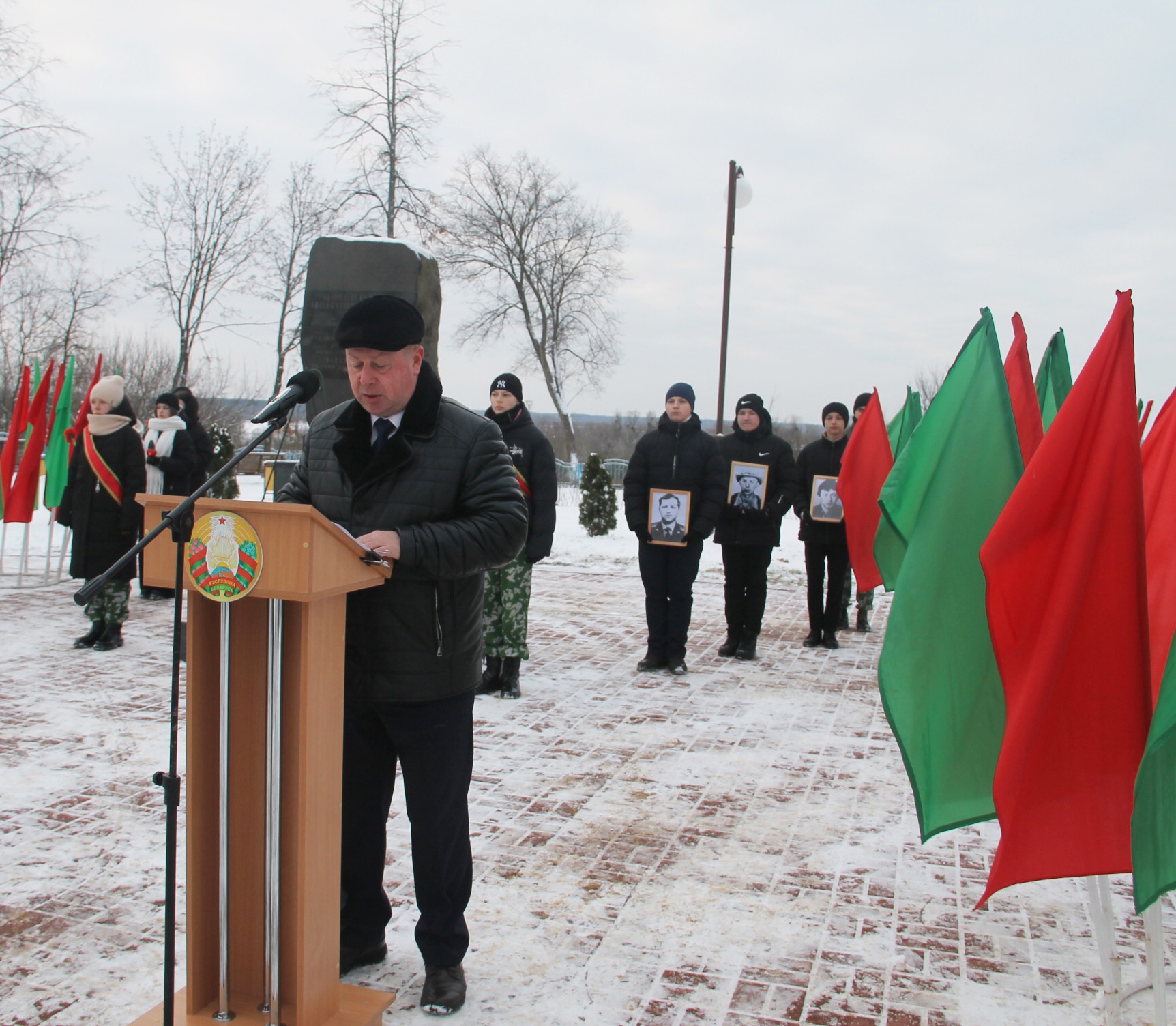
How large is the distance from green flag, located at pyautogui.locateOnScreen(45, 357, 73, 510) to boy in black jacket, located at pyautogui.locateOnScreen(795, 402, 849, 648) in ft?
23.0

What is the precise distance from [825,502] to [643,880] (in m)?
5.43

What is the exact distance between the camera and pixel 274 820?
8.04ft

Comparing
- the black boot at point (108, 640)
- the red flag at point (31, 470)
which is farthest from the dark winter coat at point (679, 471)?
the red flag at point (31, 470)

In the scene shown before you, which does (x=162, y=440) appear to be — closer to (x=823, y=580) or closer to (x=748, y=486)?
(x=748, y=486)

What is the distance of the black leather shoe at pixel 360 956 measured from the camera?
309 centimetres

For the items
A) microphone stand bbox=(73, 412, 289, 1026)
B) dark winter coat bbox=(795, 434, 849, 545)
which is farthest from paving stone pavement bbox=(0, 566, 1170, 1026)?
dark winter coat bbox=(795, 434, 849, 545)

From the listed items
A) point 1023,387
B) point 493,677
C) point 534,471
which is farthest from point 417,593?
point 493,677

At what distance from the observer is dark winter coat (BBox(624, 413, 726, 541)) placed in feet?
24.8

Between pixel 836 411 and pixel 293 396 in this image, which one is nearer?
pixel 293 396

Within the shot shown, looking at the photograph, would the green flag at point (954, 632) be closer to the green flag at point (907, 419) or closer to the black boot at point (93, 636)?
the green flag at point (907, 419)

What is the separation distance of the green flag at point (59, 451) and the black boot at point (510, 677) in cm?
564

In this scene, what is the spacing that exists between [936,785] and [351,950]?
5.98 ft

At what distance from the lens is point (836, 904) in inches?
146

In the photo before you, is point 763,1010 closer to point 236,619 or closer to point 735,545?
point 236,619
